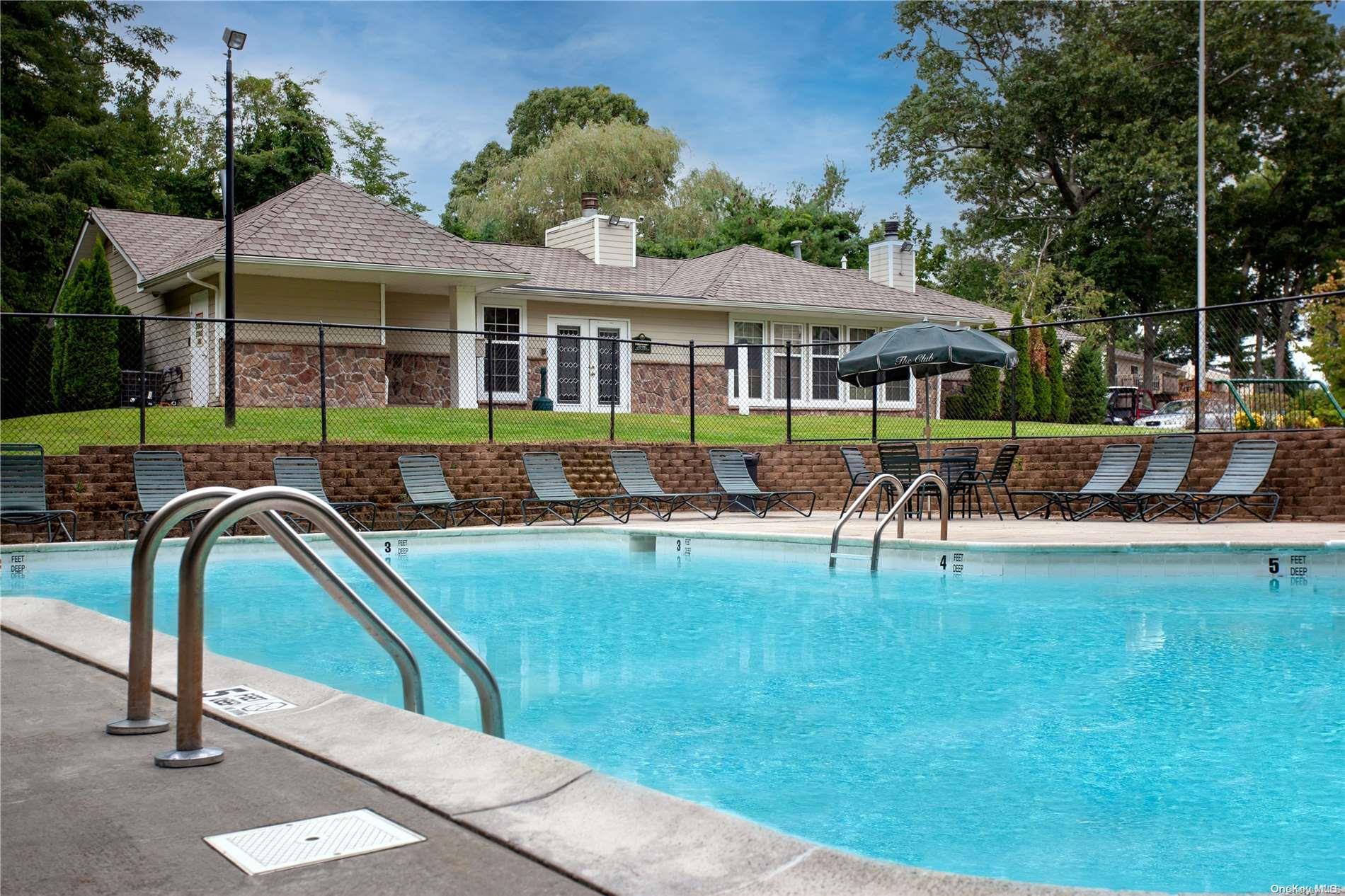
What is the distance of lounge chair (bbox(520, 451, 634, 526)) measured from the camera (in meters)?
14.7

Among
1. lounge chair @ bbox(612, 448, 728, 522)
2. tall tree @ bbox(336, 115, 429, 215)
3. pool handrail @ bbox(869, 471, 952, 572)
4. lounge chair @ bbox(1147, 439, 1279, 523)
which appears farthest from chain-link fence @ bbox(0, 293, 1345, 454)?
tall tree @ bbox(336, 115, 429, 215)

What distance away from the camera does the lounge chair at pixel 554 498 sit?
14.7 meters

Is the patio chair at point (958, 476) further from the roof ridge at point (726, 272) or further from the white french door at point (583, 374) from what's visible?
the roof ridge at point (726, 272)

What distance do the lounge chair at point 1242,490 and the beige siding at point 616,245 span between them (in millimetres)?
17158

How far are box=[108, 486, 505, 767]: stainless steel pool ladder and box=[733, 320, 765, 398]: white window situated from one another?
70.5 feet

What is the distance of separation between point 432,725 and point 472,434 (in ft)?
46.3

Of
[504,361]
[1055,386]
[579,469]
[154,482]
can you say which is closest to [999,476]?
[579,469]

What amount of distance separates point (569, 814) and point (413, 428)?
49.7ft

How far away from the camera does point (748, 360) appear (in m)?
26.1

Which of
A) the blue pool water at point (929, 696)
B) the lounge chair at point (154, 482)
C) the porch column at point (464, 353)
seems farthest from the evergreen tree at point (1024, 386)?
the lounge chair at point (154, 482)

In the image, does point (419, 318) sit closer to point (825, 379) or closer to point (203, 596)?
point (825, 379)

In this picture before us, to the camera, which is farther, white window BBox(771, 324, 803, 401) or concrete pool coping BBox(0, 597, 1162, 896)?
white window BBox(771, 324, 803, 401)

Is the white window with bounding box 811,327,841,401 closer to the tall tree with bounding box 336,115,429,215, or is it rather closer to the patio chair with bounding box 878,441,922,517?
the patio chair with bounding box 878,441,922,517

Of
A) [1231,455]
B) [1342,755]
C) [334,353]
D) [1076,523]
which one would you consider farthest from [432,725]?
[334,353]
